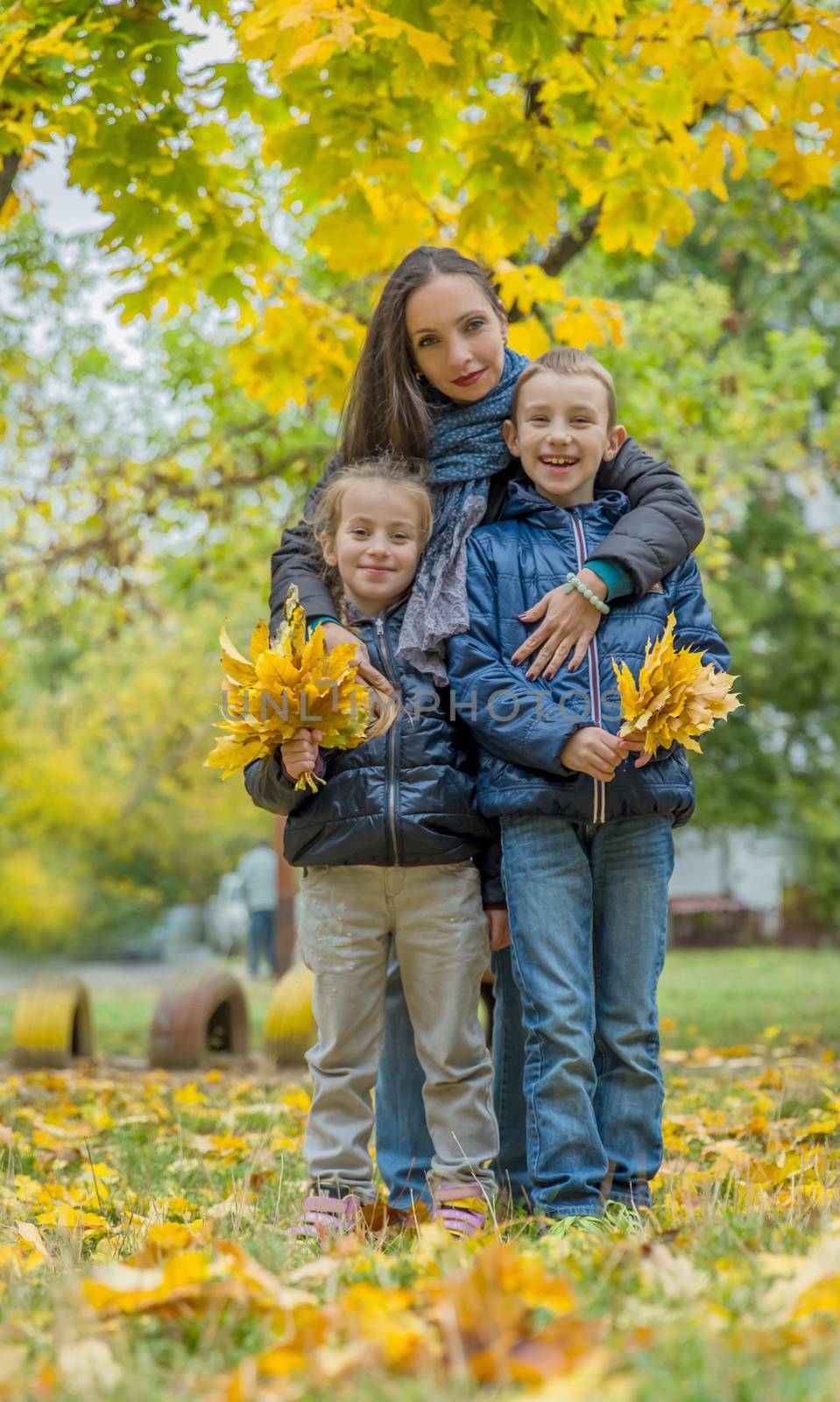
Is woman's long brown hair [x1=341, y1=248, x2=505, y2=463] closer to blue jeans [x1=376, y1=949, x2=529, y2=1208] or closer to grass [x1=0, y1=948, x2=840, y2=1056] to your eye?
blue jeans [x1=376, y1=949, x2=529, y2=1208]

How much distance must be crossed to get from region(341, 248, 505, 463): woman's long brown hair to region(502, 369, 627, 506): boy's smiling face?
290 millimetres

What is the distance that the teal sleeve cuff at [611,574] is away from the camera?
2.93 metres

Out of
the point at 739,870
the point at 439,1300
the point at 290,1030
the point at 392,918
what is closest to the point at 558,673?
the point at 392,918

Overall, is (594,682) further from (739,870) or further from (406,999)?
(739,870)

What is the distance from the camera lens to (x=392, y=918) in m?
3.03

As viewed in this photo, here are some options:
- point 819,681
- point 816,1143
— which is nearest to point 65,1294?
point 816,1143

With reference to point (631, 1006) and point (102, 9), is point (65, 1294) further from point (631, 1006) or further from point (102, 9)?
point (102, 9)

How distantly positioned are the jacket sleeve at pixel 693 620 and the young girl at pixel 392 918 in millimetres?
533

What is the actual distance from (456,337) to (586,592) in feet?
2.48

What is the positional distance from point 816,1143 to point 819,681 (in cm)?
1738

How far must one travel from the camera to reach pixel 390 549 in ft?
10.3

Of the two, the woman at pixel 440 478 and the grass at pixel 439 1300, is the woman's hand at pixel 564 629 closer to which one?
the woman at pixel 440 478

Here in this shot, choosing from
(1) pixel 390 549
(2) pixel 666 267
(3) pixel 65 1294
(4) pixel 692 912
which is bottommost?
(4) pixel 692 912

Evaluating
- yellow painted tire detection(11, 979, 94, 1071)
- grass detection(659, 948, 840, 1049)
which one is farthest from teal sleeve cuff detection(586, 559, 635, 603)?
yellow painted tire detection(11, 979, 94, 1071)
